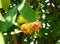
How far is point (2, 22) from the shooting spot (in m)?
0.96

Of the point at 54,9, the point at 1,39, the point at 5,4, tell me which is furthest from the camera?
the point at 54,9

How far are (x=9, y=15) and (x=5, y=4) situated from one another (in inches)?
3.6

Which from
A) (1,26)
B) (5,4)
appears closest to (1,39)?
(1,26)

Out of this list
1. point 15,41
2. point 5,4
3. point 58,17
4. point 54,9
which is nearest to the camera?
point 5,4

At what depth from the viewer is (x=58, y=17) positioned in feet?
6.20

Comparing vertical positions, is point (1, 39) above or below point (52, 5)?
above

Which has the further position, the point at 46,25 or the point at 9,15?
the point at 46,25

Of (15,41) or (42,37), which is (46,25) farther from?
(15,41)

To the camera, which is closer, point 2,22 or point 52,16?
point 2,22

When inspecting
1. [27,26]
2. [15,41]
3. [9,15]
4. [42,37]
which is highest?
[9,15]

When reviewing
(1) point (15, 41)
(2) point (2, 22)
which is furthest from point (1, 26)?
(1) point (15, 41)

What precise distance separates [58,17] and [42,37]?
22 centimetres

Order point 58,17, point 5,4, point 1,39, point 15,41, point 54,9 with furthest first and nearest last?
point 54,9 → point 58,17 → point 15,41 → point 5,4 → point 1,39

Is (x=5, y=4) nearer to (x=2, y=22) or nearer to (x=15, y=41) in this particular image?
(x=2, y=22)
